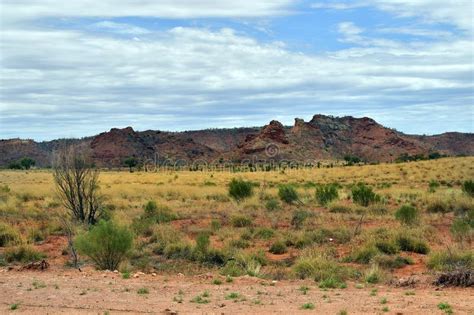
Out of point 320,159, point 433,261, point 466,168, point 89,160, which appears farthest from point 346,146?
point 433,261

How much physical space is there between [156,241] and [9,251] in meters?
5.05

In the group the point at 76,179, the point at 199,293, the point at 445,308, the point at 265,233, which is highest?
the point at 76,179

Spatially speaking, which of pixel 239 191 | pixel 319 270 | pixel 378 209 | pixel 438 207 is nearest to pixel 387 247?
pixel 319 270

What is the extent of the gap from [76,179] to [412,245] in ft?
46.6

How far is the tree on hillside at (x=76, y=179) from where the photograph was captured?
1098 inches

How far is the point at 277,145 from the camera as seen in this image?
122562 millimetres

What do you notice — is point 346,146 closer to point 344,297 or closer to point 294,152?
point 294,152

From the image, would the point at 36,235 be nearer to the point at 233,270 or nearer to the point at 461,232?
the point at 233,270

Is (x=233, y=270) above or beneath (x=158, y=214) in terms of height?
beneath

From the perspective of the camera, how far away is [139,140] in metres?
144

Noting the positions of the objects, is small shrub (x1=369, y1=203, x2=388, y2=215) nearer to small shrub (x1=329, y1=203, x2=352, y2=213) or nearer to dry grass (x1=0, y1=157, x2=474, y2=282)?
dry grass (x1=0, y1=157, x2=474, y2=282)

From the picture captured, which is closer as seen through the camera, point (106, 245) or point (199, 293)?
point (199, 293)

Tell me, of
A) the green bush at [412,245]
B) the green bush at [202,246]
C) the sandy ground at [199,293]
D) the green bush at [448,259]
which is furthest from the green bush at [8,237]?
the green bush at [448,259]

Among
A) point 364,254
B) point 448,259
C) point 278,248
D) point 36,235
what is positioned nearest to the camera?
point 448,259
